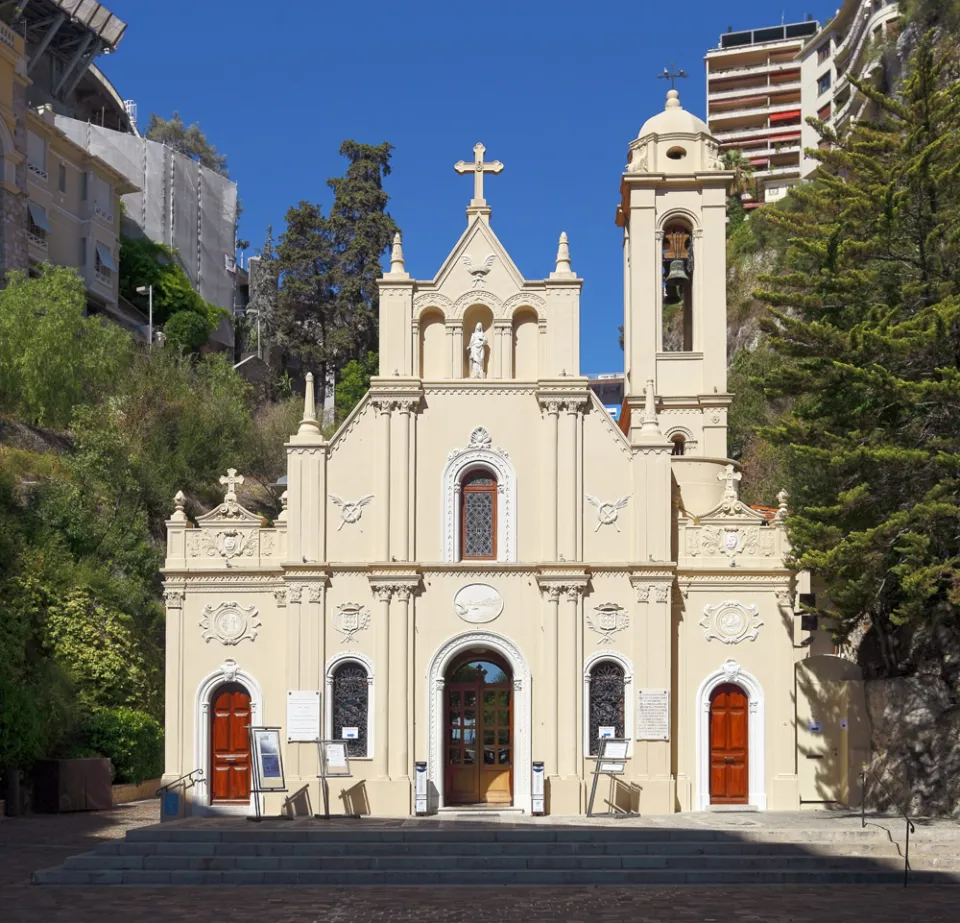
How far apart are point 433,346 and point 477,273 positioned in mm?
1840

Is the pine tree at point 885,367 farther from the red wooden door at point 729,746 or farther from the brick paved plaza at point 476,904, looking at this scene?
the brick paved plaza at point 476,904

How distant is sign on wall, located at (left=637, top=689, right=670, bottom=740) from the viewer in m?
30.3

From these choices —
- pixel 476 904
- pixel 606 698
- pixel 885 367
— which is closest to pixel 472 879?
pixel 476 904

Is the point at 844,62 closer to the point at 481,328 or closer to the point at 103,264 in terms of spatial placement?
the point at 103,264

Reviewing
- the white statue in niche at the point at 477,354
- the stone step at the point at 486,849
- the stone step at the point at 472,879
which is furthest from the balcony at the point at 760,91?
the stone step at the point at 472,879

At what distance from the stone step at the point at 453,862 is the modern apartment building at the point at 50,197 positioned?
35.7m

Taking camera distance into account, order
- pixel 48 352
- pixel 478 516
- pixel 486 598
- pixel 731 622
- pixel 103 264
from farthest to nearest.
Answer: pixel 103 264, pixel 48 352, pixel 478 516, pixel 731 622, pixel 486 598

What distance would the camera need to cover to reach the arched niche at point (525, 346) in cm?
3216

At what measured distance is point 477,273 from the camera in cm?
3212

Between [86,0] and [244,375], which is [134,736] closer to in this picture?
[244,375]

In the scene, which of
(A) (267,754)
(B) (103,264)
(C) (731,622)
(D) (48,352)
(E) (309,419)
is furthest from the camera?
(B) (103,264)

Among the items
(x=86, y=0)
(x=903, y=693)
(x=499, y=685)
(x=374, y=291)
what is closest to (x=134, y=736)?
(x=499, y=685)

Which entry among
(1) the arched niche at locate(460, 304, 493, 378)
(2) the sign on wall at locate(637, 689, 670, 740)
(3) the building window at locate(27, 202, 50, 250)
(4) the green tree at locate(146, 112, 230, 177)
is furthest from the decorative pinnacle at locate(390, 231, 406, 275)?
(4) the green tree at locate(146, 112, 230, 177)

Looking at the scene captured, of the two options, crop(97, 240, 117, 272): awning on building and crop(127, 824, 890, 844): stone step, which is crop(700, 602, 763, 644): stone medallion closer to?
crop(127, 824, 890, 844): stone step
